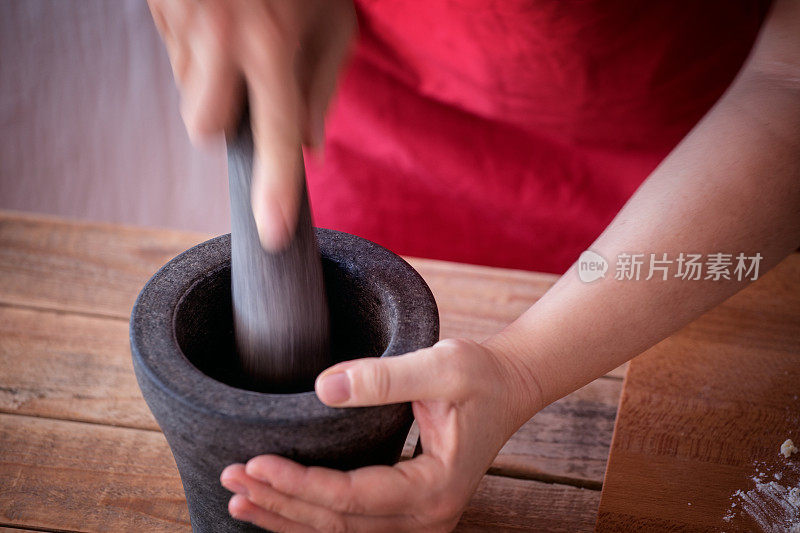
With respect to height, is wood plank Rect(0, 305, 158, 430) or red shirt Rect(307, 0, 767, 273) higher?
red shirt Rect(307, 0, 767, 273)

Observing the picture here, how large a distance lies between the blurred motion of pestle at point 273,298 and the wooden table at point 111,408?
0.20 m

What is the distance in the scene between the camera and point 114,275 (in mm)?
1076

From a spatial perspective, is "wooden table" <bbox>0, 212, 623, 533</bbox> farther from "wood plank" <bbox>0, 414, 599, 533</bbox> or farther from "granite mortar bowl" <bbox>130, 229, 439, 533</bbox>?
"granite mortar bowl" <bbox>130, 229, 439, 533</bbox>

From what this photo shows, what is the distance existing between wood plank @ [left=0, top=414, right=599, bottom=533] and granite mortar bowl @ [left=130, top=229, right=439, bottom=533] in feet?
0.24

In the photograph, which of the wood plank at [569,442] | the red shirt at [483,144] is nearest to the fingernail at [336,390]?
the wood plank at [569,442]

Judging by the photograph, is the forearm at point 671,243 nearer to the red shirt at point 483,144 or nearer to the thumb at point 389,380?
the thumb at point 389,380

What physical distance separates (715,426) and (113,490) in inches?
27.4

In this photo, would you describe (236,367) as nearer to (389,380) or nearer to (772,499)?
(389,380)

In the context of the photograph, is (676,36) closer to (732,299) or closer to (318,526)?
(732,299)

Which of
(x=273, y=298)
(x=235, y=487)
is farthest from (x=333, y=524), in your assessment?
(x=273, y=298)

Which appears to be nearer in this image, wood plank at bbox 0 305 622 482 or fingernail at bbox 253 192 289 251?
fingernail at bbox 253 192 289 251

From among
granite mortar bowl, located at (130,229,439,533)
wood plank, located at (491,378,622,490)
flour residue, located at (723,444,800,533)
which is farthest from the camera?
wood plank, located at (491,378,622,490)

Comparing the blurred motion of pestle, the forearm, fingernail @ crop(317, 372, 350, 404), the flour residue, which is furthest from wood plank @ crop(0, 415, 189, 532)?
the flour residue

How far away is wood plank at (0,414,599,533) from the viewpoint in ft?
2.57
